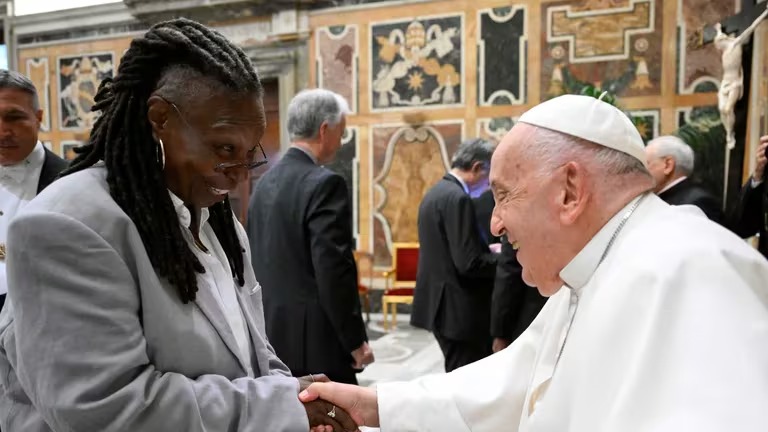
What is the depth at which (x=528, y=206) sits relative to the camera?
1.58 meters

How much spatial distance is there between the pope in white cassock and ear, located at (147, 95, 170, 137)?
69cm

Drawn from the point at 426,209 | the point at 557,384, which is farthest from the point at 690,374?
the point at 426,209

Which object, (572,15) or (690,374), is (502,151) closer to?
(690,374)

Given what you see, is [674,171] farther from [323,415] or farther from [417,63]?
[417,63]

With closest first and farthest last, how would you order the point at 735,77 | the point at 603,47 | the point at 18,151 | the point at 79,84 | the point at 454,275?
the point at 18,151
the point at 454,275
the point at 735,77
the point at 603,47
the point at 79,84

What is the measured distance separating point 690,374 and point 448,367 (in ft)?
9.91

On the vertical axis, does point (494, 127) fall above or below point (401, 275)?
above

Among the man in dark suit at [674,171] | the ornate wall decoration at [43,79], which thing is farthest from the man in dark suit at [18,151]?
the ornate wall decoration at [43,79]

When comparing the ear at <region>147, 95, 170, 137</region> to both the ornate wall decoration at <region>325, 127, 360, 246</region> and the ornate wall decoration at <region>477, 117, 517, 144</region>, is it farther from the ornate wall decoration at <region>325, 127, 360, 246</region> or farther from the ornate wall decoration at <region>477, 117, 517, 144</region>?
the ornate wall decoration at <region>325, 127, 360, 246</region>

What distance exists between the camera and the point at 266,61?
356 inches

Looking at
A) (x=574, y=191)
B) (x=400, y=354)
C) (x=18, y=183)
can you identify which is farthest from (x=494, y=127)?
(x=574, y=191)

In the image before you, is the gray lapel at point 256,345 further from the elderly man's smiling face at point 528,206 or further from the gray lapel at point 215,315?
the elderly man's smiling face at point 528,206

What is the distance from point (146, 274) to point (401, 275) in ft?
22.4

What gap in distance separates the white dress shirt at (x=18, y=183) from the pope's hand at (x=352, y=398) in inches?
61.2
